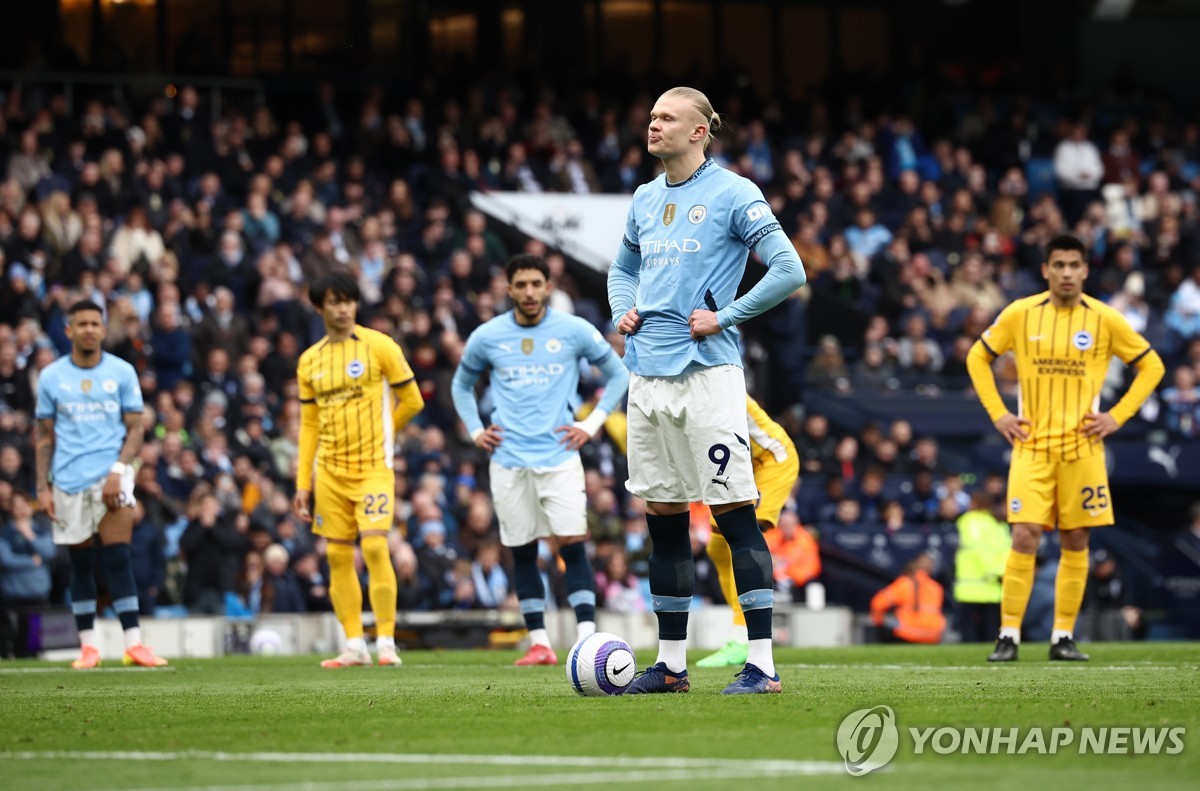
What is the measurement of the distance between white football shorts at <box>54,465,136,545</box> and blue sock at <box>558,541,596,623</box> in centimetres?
307

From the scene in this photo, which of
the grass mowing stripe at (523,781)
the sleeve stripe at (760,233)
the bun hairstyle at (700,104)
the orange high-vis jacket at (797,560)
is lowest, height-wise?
the orange high-vis jacket at (797,560)

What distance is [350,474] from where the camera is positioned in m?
12.3

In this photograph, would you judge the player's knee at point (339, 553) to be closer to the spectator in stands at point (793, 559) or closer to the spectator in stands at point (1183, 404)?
the spectator in stands at point (793, 559)

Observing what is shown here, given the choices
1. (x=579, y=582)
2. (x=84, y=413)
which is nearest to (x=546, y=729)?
(x=579, y=582)

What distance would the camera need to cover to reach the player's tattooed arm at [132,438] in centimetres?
1295

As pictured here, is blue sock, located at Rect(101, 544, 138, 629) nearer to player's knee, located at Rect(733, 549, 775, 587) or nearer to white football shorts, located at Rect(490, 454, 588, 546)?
white football shorts, located at Rect(490, 454, 588, 546)

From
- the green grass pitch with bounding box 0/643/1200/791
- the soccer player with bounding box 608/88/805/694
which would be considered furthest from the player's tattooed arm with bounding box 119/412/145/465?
the soccer player with bounding box 608/88/805/694

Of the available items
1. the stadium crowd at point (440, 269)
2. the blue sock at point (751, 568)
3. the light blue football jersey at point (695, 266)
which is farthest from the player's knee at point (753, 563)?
the stadium crowd at point (440, 269)

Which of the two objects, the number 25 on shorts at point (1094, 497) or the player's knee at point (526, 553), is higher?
the number 25 on shorts at point (1094, 497)

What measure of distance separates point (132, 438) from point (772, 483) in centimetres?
448

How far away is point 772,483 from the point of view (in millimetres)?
12195

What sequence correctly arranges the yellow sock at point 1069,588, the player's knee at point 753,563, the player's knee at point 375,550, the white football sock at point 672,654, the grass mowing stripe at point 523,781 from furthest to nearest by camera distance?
the yellow sock at point 1069,588 → the player's knee at point 375,550 → the white football sock at point 672,654 → the player's knee at point 753,563 → the grass mowing stripe at point 523,781

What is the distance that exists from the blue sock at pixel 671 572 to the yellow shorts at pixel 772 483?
3521 millimetres

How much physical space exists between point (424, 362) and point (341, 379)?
9785 millimetres
